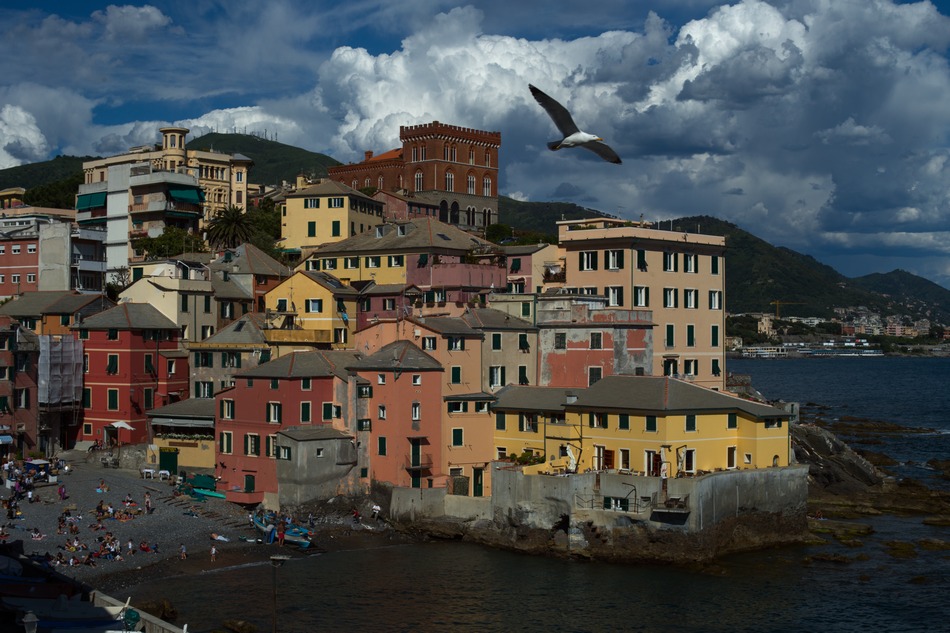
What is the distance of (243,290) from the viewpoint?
318 ft

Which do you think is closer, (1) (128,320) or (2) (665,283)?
(2) (665,283)

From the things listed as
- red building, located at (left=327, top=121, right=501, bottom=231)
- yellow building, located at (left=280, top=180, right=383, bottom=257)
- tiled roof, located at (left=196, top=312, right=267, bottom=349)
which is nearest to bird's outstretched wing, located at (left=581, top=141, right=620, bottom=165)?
tiled roof, located at (left=196, top=312, right=267, bottom=349)

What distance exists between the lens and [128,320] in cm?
8700

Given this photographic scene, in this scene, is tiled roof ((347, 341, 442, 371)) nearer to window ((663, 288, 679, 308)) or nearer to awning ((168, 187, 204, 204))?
window ((663, 288, 679, 308))

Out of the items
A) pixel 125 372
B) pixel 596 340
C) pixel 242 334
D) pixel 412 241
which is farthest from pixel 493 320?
pixel 125 372

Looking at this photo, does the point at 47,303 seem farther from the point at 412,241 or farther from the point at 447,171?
the point at 447,171

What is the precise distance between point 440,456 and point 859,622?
2890 centimetres

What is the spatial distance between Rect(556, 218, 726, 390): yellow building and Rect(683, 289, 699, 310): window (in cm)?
8

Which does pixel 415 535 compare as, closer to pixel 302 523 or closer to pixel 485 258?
pixel 302 523

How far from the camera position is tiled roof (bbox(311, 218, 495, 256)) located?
94.2 meters

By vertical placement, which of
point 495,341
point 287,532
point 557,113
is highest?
point 557,113

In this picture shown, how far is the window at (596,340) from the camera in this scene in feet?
253

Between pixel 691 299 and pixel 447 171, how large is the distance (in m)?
78.5

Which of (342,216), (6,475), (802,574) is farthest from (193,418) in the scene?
(802,574)
